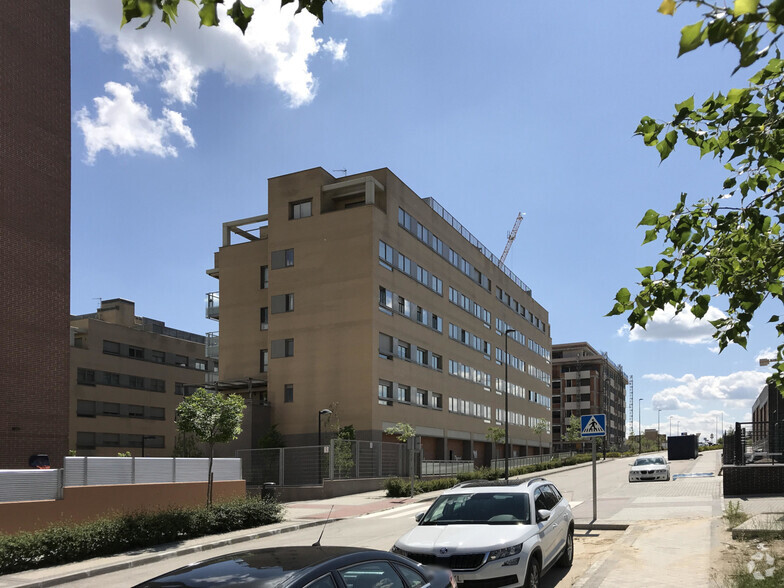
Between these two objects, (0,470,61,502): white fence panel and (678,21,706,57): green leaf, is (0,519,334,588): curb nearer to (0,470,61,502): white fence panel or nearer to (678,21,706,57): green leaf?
(0,470,61,502): white fence panel

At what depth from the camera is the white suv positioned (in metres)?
9.27

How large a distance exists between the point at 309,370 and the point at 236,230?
44.9 ft

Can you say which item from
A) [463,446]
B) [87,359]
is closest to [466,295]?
[463,446]

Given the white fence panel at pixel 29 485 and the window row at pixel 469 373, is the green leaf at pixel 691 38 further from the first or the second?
the window row at pixel 469 373

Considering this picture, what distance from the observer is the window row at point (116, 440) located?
63434 mm

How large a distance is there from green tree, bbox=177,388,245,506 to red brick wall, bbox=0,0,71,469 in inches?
177

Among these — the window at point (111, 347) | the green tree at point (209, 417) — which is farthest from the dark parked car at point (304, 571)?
the window at point (111, 347)

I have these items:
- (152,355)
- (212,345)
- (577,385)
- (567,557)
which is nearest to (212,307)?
(212,345)

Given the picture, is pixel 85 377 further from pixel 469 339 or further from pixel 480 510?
pixel 480 510

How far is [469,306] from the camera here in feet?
205

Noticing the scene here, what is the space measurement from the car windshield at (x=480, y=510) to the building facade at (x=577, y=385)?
120 m

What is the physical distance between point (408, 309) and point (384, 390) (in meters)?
6.61

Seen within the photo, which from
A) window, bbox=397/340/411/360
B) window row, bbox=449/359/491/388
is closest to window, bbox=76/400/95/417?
window, bbox=397/340/411/360

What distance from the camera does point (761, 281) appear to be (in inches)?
270
